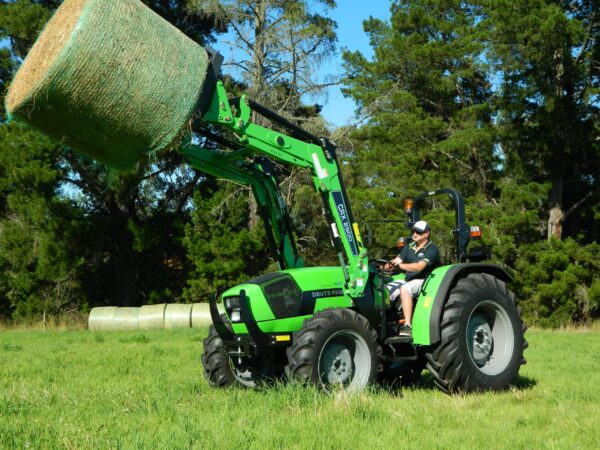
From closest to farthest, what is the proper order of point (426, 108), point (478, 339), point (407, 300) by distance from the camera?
point (407, 300) → point (478, 339) → point (426, 108)

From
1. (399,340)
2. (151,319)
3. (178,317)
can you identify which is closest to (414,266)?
(399,340)

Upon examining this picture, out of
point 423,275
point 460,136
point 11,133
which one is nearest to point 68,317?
point 11,133

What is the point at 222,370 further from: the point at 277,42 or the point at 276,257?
the point at 277,42

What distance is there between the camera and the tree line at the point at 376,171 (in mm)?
23391

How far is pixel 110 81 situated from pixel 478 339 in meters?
5.17

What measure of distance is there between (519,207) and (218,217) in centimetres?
1118

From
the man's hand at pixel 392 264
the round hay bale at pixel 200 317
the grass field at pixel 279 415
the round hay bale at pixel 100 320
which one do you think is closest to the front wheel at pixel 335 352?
the grass field at pixel 279 415

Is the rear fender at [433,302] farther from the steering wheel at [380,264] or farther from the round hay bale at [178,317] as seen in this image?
the round hay bale at [178,317]

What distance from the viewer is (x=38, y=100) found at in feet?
20.5

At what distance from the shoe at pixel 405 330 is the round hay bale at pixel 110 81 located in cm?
346

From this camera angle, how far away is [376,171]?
26.4 meters

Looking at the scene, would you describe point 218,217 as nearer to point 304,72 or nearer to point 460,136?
point 304,72

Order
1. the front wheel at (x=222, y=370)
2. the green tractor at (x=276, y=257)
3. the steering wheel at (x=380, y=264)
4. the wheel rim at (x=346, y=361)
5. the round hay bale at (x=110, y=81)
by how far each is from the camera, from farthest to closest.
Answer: the steering wheel at (x=380, y=264)
the front wheel at (x=222, y=370)
the wheel rim at (x=346, y=361)
the green tractor at (x=276, y=257)
the round hay bale at (x=110, y=81)

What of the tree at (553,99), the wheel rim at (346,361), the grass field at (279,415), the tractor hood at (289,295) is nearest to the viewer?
the grass field at (279,415)
